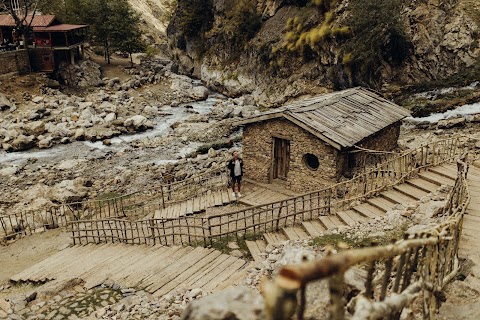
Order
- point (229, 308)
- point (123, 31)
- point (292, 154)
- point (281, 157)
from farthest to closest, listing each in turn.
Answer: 1. point (123, 31)
2. point (281, 157)
3. point (292, 154)
4. point (229, 308)

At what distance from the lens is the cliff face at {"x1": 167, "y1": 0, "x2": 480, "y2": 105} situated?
31234 mm

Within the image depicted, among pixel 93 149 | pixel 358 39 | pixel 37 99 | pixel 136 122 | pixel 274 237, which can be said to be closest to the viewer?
pixel 274 237

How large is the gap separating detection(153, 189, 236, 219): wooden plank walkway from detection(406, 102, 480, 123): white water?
53.1 ft

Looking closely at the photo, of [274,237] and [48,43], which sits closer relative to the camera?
[274,237]

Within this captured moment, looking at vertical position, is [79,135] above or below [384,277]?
below

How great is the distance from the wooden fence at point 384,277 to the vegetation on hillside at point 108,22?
49.1 metres

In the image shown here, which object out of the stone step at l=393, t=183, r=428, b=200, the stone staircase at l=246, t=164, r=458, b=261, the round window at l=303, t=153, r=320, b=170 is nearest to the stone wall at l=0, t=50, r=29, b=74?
the round window at l=303, t=153, r=320, b=170

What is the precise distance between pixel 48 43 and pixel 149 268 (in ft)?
133

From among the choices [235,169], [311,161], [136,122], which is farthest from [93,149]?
[311,161]

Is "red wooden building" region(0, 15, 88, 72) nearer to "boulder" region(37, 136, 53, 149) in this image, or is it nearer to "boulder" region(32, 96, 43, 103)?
"boulder" region(32, 96, 43, 103)

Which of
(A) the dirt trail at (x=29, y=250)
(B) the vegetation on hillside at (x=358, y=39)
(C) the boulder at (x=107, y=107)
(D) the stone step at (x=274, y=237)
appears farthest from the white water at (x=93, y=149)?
(D) the stone step at (x=274, y=237)

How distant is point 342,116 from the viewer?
17.9m

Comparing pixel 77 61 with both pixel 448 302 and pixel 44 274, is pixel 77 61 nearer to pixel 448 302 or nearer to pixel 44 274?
pixel 44 274

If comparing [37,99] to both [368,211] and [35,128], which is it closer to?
[35,128]
